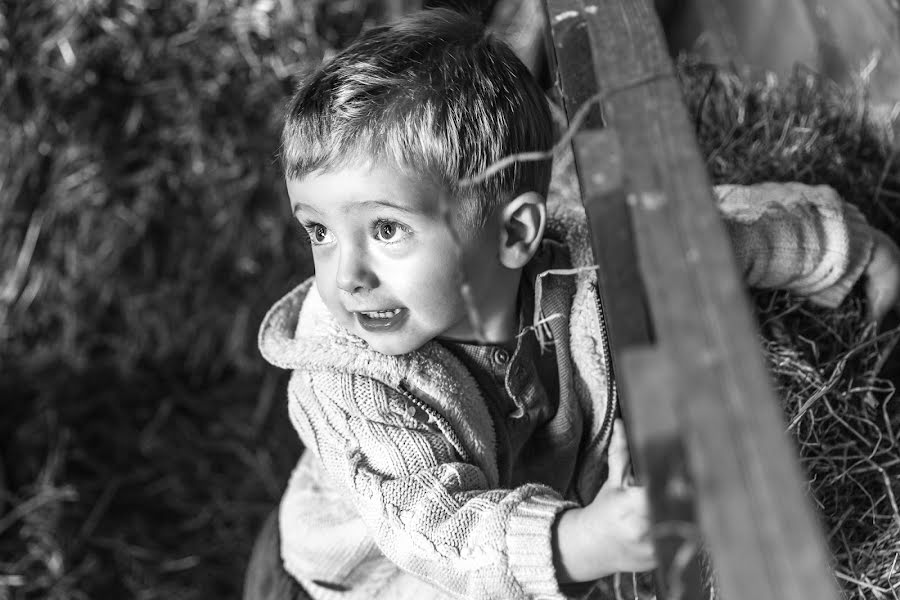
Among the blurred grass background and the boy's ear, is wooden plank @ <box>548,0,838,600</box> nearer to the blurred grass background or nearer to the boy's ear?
the boy's ear

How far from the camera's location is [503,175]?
1053 millimetres

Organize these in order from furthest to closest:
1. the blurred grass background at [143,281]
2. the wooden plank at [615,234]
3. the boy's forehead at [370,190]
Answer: the blurred grass background at [143,281], the boy's forehead at [370,190], the wooden plank at [615,234]

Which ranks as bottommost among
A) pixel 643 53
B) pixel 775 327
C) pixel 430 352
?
pixel 775 327

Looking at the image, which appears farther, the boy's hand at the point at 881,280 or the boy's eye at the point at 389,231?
the boy's hand at the point at 881,280

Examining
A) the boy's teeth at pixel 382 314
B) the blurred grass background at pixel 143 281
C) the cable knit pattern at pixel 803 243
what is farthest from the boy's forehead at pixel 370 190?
the blurred grass background at pixel 143 281

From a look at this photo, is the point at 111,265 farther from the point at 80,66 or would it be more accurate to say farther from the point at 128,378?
the point at 80,66

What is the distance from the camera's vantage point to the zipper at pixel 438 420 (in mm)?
1046

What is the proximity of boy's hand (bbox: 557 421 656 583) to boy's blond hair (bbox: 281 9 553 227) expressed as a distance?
0.32 metres

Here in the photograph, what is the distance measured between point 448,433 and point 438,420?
0.02m

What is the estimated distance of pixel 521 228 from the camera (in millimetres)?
1090

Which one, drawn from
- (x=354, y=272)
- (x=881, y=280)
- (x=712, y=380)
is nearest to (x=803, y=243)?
(x=881, y=280)

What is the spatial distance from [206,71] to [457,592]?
1538mm

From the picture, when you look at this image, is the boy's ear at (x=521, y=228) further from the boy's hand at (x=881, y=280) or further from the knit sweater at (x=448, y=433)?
the boy's hand at (x=881, y=280)

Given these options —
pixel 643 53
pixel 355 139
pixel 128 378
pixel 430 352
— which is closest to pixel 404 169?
pixel 355 139
